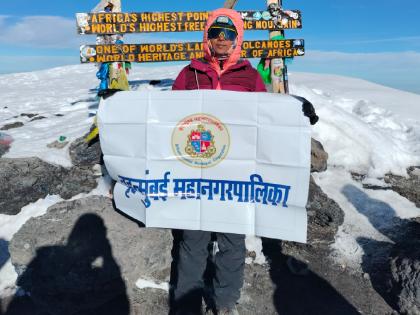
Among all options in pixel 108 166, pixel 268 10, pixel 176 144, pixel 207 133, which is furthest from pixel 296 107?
pixel 268 10

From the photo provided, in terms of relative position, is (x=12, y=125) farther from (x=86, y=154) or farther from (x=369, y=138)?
(x=369, y=138)

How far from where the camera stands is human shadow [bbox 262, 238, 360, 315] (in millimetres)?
3826

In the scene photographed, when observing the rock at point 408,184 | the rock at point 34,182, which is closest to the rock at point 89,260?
the rock at point 34,182

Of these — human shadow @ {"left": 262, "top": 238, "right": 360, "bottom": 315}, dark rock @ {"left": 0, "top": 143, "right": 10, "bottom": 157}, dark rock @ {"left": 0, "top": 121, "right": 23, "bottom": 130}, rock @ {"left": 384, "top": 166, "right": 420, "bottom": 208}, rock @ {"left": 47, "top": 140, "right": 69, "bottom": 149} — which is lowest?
human shadow @ {"left": 262, "top": 238, "right": 360, "bottom": 315}

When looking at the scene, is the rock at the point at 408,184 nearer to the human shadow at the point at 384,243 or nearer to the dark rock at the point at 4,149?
the human shadow at the point at 384,243

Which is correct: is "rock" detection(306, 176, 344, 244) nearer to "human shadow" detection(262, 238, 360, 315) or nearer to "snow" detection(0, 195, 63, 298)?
"human shadow" detection(262, 238, 360, 315)

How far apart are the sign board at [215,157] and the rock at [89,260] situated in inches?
30.1

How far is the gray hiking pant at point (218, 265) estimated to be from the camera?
3.41m

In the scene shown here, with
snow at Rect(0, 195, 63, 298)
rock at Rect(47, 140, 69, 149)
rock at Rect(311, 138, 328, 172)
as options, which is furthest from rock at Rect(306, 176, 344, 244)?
rock at Rect(47, 140, 69, 149)

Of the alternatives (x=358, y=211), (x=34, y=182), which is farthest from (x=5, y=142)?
(x=358, y=211)

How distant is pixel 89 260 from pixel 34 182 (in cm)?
188

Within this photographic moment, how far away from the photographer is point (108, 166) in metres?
3.60

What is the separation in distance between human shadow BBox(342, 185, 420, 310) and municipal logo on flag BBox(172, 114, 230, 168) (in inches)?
93.2

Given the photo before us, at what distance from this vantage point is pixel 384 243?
15.7ft
